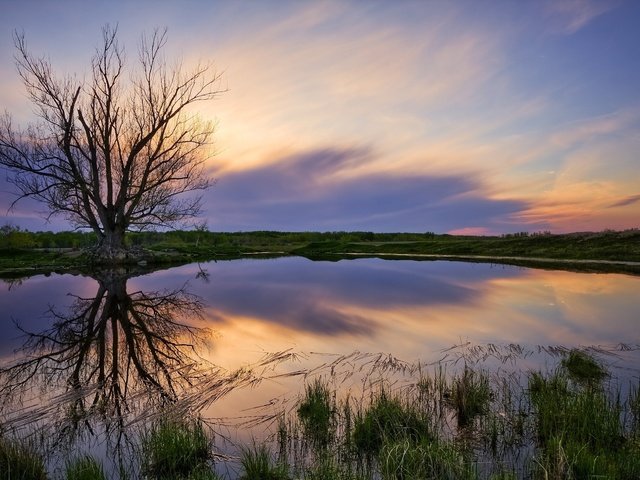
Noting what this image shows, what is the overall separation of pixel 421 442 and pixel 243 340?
802 cm

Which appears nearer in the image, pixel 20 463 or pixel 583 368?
pixel 20 463

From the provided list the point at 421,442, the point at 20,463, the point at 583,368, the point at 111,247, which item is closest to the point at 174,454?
the point at 20,463

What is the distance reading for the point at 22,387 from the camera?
8211mm

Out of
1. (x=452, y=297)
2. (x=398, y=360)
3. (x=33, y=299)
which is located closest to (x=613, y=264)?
(x=452, y=297)

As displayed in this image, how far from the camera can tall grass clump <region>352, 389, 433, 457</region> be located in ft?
18.8

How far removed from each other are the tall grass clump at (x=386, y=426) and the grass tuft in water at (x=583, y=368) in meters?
4.12

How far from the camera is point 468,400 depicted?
690 cm

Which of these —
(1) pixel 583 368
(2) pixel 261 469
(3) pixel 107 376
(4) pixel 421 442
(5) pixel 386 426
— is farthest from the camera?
(1) pixel 583 368

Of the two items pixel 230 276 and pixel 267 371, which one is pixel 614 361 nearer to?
pixel 267 371

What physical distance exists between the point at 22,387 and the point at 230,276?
79.0ft

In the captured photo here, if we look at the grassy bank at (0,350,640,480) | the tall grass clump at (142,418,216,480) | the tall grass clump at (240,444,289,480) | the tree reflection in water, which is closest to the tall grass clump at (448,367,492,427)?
the grassy bank at (0,350,640,480)

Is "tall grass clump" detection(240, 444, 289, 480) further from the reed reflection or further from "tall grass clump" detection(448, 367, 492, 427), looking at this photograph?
"tall grass clump" detection(448, 367, 492, 427)

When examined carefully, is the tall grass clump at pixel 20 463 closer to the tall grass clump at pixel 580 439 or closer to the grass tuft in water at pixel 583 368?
the tall grass clump at pixel 580 439

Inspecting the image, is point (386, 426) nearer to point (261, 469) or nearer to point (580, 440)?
point (261, 469)
